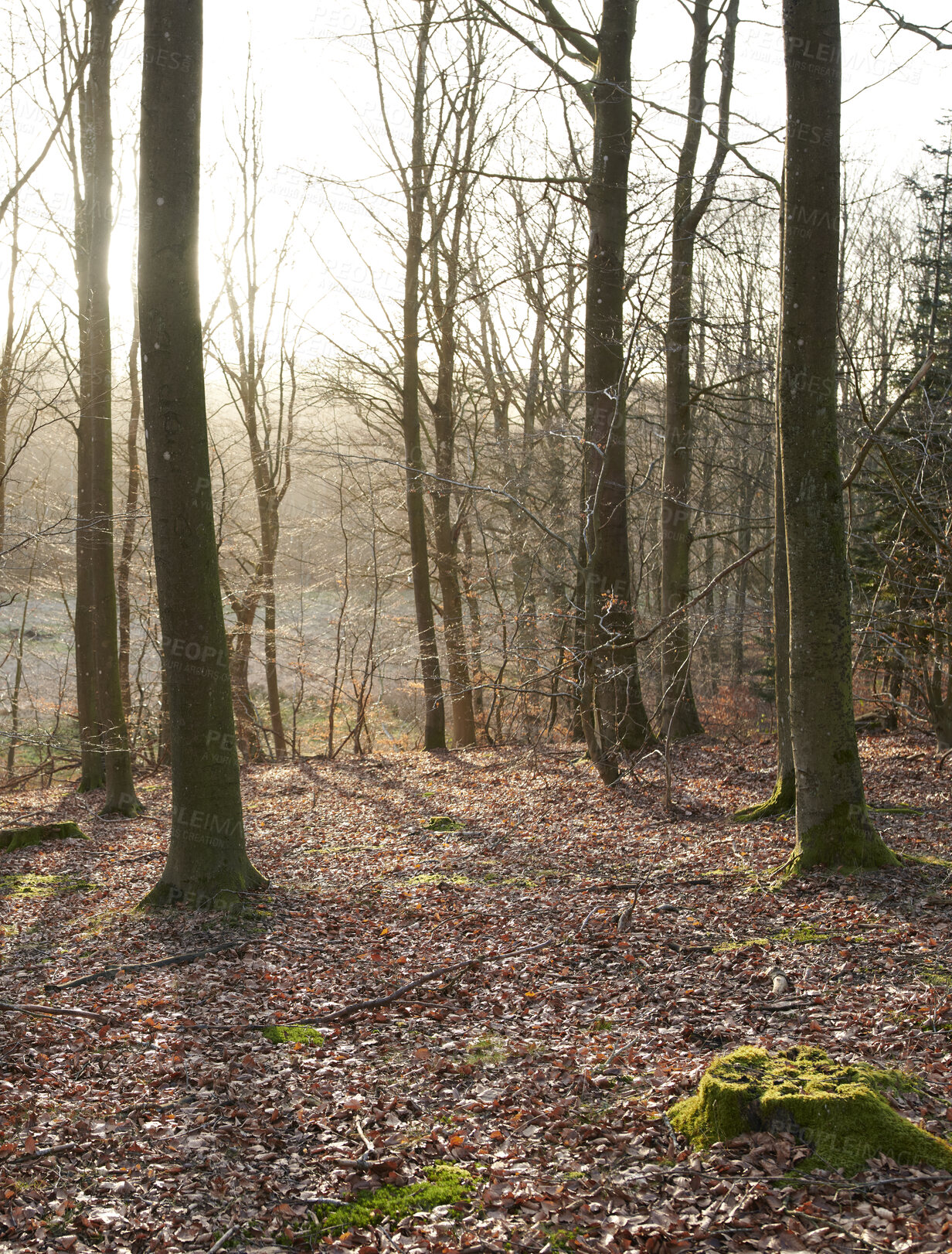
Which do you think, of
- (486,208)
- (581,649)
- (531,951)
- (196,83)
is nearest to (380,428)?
(486,208)

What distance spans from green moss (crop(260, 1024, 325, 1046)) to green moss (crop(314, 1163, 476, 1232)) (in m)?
1.32

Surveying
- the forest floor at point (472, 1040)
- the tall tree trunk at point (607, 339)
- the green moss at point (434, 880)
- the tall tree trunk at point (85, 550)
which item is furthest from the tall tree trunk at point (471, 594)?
the green moss at point (434, 880)

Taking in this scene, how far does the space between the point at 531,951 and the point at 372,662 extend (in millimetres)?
12384

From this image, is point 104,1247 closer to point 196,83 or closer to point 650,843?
point 650,843

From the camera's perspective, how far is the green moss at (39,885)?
723 centimetres

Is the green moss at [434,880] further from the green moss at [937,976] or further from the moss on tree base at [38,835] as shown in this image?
the moss on tree base at [38,835]

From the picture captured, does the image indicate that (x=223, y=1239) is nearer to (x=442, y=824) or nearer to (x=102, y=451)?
(x=442, y=824)

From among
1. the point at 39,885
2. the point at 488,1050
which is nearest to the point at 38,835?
the point at 39,885

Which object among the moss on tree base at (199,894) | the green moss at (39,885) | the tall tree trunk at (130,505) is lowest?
the green moss at (39,885)

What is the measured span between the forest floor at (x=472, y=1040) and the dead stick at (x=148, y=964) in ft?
0.12

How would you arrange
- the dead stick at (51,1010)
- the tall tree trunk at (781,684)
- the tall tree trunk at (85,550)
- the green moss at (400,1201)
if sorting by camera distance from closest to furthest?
the green moss at (400,1201), the dead stick at (51,1010), the tall tree trunk at (781,684), the tall tree trunk at (85,550)

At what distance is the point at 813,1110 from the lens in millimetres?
3129

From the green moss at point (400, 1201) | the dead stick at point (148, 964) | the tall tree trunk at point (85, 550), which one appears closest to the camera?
the green moss at point (400, 1201)

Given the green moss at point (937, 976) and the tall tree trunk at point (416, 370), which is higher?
the tall tree trunk at point (416, 370)
